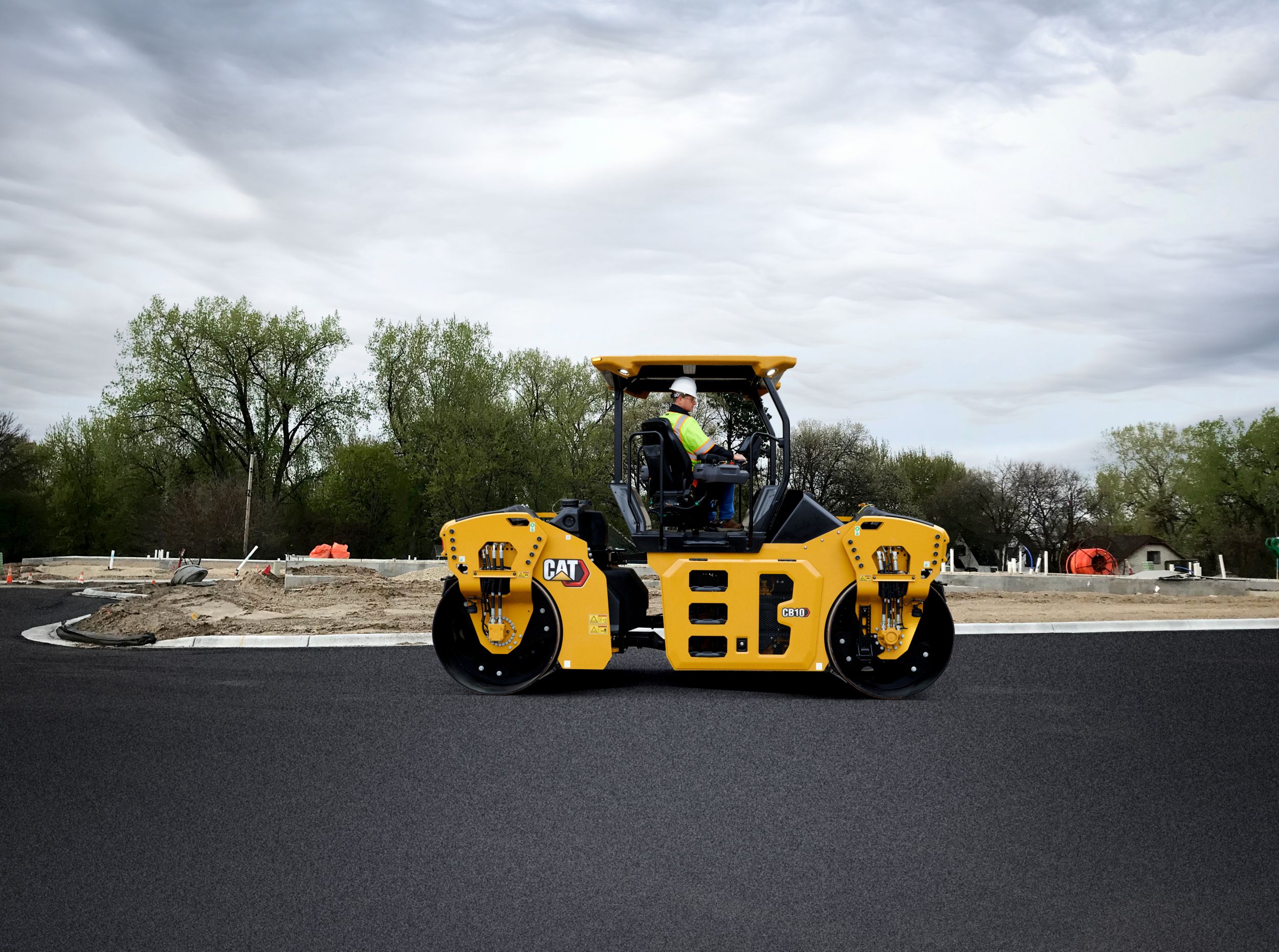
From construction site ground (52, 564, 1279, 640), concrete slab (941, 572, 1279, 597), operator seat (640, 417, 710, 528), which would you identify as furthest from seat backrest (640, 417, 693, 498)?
concrete slab (941, 572, 1279, 597)

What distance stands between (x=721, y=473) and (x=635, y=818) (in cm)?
324

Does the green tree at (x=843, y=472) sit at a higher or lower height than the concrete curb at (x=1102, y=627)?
higher

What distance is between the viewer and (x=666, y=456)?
7.38 metres

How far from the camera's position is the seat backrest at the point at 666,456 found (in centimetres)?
726

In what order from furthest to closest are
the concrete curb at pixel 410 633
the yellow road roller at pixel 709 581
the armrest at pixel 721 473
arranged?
the concrete curb at pixel 410 633 → the armrest at pixel 721 473 → the yellow road roller at pixel 709 581

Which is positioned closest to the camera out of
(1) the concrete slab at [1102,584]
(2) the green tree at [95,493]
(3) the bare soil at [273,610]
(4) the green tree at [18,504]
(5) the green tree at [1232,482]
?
(3) the bare soil at [273,610]

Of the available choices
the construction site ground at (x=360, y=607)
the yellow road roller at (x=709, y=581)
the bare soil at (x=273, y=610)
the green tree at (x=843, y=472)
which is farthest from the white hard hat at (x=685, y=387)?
the green tree at (x=843, y=472)

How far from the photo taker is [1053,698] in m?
7.19

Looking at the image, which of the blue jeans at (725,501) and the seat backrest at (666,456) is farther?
the blue jeans at (725,501)

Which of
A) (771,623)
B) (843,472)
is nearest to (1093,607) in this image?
(771,623)

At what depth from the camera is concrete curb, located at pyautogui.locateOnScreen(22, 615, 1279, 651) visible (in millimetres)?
10359

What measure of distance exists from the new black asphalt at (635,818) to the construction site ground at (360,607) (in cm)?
453

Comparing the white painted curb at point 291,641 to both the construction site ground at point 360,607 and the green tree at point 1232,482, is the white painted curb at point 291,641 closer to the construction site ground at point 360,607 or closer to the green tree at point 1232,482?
the construction site ground at point 360,607

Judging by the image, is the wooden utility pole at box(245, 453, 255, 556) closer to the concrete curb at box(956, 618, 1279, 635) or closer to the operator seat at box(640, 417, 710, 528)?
the concrete curb at box(956, 618, 1279, 635)
